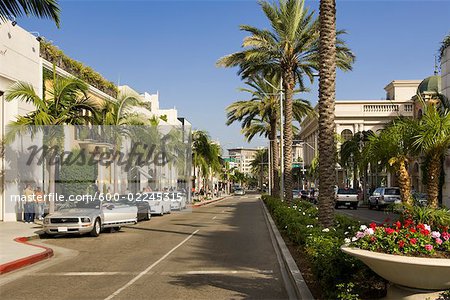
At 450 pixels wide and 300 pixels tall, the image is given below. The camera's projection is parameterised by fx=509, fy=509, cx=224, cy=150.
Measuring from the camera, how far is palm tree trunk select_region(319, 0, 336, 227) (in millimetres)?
12898

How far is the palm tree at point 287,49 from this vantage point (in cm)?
2606

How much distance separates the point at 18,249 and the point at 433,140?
12.4 m

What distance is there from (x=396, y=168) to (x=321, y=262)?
951 cm

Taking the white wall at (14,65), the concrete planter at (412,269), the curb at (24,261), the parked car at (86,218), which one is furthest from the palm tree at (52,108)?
the concrete planter at (412,269)

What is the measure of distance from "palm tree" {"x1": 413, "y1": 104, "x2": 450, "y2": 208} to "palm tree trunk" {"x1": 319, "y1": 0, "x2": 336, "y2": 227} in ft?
10.4

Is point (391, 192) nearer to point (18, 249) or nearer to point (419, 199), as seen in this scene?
point (419, 199)

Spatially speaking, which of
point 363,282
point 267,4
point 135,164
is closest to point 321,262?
point 363,282

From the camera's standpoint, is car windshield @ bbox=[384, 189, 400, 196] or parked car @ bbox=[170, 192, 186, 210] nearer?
parked car @ bbox=[170, 192, 186, 210]

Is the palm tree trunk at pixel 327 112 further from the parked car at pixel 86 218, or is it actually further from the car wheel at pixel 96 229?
the car wheel at pixel 96 229

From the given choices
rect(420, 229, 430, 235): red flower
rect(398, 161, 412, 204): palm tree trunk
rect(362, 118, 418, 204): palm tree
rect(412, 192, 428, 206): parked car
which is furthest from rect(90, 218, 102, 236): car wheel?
rect(420, 229, 430, 235): red flower

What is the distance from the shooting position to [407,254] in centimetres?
588

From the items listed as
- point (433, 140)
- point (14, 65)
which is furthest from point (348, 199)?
point (433, 140)

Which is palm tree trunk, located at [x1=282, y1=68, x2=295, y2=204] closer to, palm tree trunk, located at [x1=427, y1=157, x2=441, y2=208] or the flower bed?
palm tree trunk, located at [x1=427, y1=157, x2=441, y2=208]

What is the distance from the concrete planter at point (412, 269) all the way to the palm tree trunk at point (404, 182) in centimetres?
969
